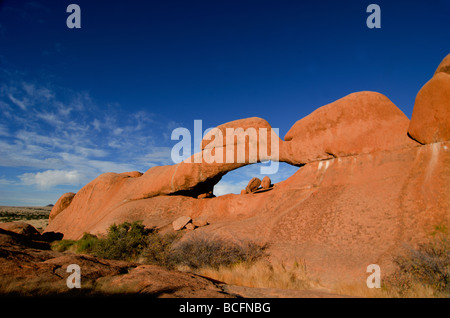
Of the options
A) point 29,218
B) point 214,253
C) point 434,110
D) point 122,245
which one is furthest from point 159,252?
point 29,218

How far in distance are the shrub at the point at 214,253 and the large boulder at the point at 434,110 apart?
6.79 metres

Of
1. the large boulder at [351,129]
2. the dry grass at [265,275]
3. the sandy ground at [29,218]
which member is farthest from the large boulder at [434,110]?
the sandy ground at [29,218]

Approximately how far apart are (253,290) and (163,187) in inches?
467

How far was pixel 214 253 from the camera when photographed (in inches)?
356

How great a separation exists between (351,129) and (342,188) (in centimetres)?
267

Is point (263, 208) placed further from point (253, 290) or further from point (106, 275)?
point (106, 275)

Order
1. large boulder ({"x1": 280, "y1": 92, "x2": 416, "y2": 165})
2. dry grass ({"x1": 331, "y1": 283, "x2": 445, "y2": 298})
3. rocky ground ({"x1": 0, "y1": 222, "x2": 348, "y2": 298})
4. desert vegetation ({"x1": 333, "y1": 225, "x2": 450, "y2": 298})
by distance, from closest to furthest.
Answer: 1. rocky ground ({"x1": 0, "y1": 222, "x2": 348, "y2": 298})
2. dry grass ({"x1": 331, "y1": 283, "x2": 445, "y2": 298})
3. desert vegetation ({"x1": 333, "y1": 225, "x2": 450, "y2": 298})
4. large boulder ({"x1": 280, "y1": 92, "x2": 416, "y2": 165})

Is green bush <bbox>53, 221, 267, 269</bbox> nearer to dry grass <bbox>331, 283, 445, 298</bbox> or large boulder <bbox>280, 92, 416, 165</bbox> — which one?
dry grass <bbox>331, 283, 445, 298</bbox>

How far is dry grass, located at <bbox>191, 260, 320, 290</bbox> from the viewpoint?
6621 millimetres

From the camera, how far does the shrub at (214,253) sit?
873 centimetres

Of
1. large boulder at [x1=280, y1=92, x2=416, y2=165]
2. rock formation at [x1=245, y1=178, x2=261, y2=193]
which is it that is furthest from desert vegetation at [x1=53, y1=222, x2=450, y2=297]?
rock formation at [x1=245, y1=178, x2=261, y2=193]

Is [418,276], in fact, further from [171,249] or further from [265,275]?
[171,249]

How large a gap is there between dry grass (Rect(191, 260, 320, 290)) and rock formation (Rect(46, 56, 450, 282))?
18.0 inches
